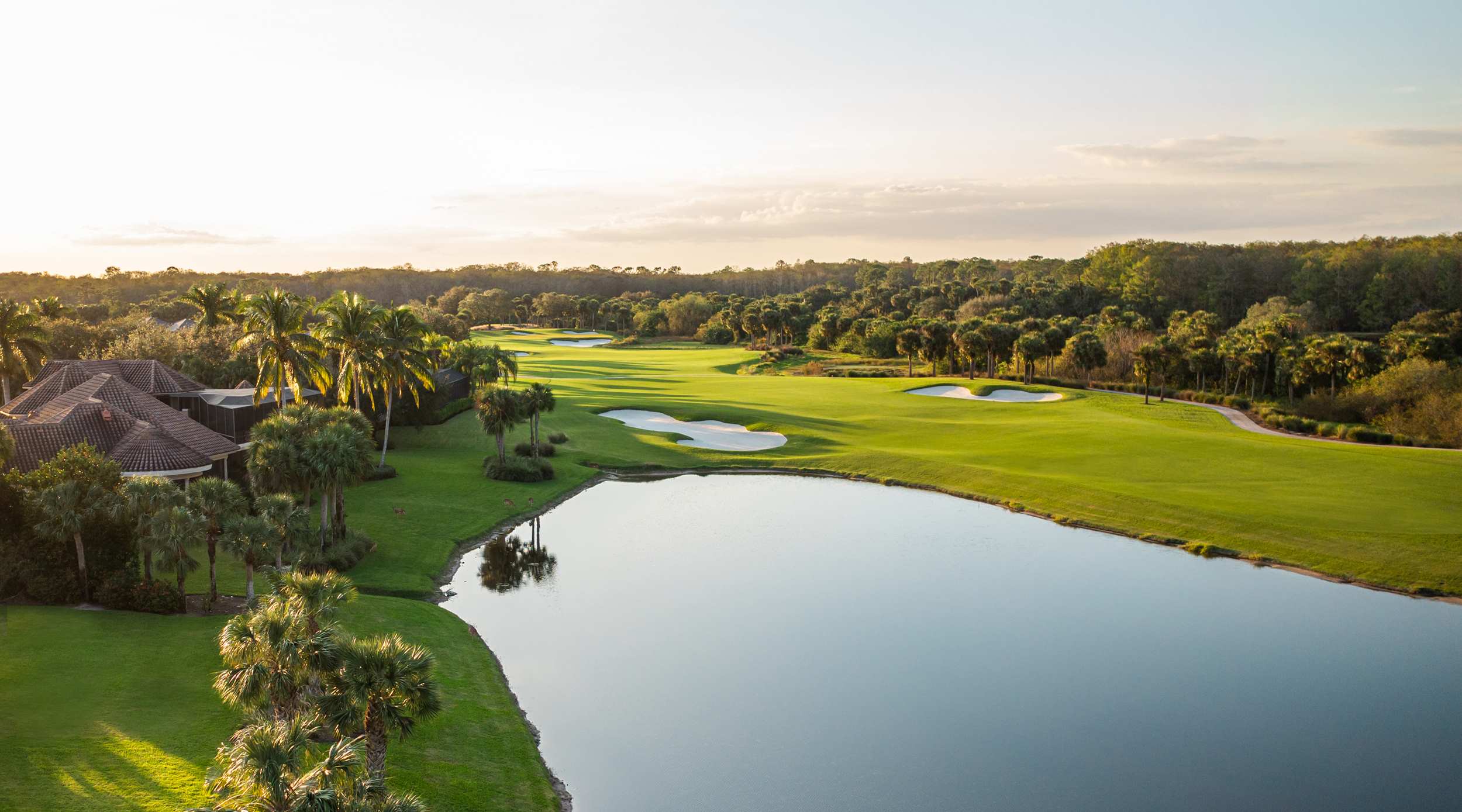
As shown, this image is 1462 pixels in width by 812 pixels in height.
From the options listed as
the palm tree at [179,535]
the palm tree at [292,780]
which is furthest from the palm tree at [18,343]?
the palm tree at [292,780]

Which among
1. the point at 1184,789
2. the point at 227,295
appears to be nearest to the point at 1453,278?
the point at 1184,789

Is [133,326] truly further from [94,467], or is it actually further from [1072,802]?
[1072,802]

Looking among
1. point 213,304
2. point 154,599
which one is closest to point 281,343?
point 154,599

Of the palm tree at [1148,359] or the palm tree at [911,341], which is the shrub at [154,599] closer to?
the palm tree at [1148,359]

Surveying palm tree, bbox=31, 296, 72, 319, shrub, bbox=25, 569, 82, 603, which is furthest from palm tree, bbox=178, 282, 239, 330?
shrub, bbox=25, 569, 82, 603

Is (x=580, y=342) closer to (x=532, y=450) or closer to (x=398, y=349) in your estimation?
(x=532, y=450)
